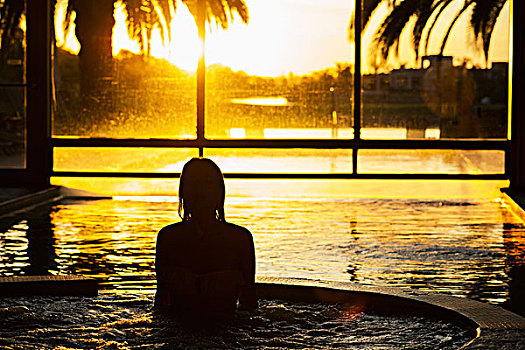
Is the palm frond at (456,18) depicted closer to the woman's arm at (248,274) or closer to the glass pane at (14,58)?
the glass pane at (14,58)

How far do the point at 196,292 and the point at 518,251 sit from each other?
377 cm

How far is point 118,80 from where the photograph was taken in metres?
12.9

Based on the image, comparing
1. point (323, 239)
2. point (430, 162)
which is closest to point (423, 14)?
point (430, 162)

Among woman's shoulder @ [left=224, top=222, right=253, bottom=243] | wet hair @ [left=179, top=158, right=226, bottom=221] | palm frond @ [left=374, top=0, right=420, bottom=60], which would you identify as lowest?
woman's shoulder @ [left=224, top=222, right=253, bottom=243]

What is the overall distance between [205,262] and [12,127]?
857 centimetres

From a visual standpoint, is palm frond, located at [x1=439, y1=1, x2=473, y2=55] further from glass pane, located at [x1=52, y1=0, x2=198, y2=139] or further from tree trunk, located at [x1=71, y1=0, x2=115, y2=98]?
tree trunk, located at [x1=71, y1=0, x2=115, y2=98]

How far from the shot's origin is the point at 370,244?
7.75 metres

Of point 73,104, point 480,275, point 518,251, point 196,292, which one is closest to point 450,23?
point 73,104

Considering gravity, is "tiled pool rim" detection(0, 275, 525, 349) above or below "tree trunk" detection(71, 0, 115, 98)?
below

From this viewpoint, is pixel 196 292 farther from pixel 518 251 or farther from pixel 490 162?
Answer: pixel 490 162

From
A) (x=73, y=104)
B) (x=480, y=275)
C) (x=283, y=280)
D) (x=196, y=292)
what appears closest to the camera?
(x=196, y=292)

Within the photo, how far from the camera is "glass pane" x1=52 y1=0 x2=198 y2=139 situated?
12.8 metres

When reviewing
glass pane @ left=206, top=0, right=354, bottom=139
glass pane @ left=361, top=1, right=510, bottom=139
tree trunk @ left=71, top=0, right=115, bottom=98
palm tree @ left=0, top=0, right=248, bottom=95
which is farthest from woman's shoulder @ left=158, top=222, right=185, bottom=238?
tree trunk @ left=71, top=0, right=115, bottom=98

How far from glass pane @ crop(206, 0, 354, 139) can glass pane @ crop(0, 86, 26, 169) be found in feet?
7.99
